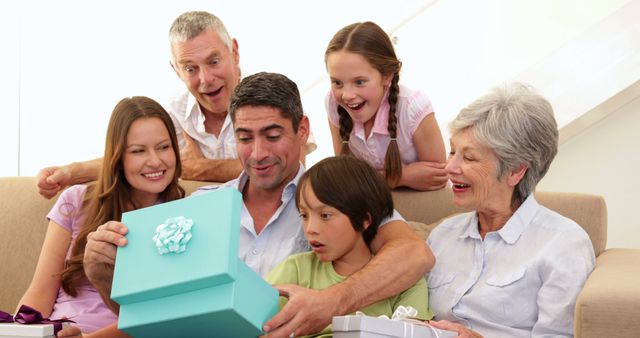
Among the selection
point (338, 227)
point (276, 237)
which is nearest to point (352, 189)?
point (338, 227)

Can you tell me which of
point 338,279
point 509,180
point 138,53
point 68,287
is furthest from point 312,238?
→ point 138,53

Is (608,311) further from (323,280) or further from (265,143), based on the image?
(265,143)

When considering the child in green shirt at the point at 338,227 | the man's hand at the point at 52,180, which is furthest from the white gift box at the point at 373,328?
the man's hand at the point at 52,180

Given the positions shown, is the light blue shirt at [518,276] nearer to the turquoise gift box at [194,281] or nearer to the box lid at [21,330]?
the turquoise gift box at [194,281]

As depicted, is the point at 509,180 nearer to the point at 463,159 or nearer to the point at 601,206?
the point at 463,159

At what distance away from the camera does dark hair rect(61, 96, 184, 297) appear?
2576mm

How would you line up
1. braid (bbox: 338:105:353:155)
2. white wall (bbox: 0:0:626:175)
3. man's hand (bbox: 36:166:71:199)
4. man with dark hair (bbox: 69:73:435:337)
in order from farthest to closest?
1. white wall (bbox: 0:0:626:175)
2. braid (bbox: 338:105:353:155)
3. man's hand (bbox: 36:166:71:199)
4. man with dark hair (bbox: 69:73:435:337)

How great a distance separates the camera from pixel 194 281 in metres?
1.81

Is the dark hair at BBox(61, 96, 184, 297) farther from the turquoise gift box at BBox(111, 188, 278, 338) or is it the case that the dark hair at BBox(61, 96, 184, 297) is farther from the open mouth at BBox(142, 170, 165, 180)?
the turquoise gift box at BBox(111, 188, 278, 338)

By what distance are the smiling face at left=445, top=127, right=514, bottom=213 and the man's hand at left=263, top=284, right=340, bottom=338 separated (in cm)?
45

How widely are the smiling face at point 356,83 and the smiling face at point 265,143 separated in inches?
13.9

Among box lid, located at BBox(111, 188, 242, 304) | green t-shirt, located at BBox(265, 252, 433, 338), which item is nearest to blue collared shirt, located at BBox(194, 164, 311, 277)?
green t-shirt, located at BBox(265, 252, 433, 338)

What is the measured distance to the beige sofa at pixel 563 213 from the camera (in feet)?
6.09

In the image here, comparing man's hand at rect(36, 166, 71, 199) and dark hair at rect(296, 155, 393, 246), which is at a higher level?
man's hand at rect(36, 166, 71, 199)
